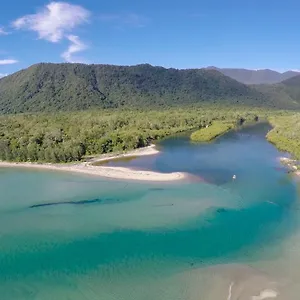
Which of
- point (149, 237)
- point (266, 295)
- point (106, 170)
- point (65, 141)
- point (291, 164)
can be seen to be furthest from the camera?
point (65, 141)

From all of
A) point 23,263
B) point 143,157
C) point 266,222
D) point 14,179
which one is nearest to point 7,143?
point 14,179

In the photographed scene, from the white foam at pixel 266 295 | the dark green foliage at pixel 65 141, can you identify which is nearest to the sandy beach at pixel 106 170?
the dark green foliage at pixel 65 141

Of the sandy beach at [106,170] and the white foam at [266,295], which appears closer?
the white foam at [266,295]

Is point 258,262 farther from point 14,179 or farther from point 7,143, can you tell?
point 7,143

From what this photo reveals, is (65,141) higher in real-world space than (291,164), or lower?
higher

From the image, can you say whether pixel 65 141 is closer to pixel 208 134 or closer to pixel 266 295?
pixel 208 134

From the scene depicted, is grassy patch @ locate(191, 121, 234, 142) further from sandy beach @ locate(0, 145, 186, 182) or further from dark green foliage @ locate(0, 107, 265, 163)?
sandy beach @ locate(0, 145, 186, 182)

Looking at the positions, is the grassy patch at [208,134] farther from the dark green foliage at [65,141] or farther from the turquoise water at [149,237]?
the turquoise water at [149,237]

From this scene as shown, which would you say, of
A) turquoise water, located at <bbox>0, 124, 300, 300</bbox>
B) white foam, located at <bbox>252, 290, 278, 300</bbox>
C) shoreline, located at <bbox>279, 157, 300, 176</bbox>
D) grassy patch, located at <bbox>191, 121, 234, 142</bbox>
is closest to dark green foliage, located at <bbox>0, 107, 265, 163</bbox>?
grassy patch, located at <bbox>191, 121, 234, 142</bbox>

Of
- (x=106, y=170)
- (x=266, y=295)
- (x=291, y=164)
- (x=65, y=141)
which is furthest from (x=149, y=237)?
(x=65, y=141)
